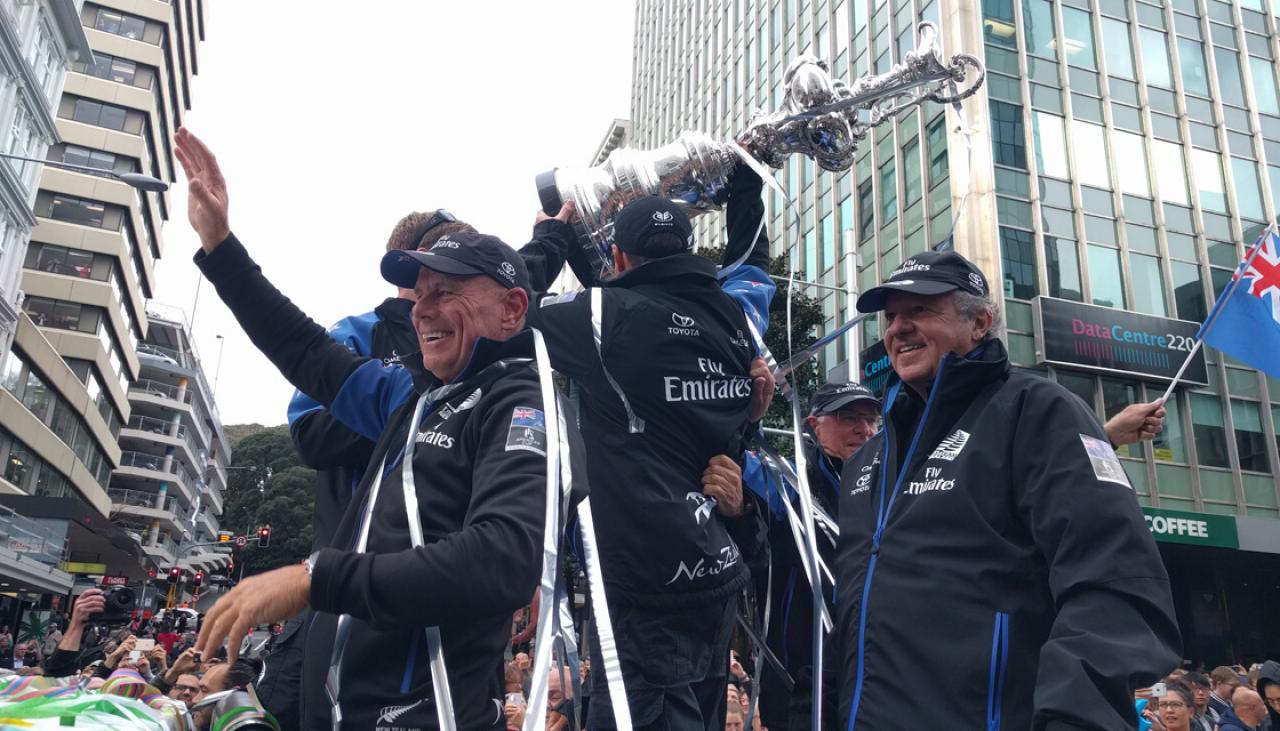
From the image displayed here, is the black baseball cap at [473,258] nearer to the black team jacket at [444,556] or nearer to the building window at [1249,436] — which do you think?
the black team jacket at [444,556]

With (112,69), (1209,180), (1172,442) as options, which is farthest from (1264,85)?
(112,69)

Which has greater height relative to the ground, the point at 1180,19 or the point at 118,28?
the point at 118,28

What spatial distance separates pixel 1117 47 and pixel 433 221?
3018 cm

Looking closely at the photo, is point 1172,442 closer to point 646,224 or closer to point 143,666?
point 143,666

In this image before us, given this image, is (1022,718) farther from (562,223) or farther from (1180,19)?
(1180,19)

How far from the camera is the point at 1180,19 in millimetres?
29266

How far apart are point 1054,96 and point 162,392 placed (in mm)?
69398

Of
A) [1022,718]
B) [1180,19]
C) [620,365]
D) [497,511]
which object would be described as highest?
[1180,19]

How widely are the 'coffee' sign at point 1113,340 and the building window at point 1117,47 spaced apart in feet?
25.5

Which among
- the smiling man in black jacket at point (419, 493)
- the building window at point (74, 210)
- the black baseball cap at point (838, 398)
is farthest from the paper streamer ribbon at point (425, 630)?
the building window at point (74, 210)

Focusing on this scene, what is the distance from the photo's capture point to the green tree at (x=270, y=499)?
73.0 meters

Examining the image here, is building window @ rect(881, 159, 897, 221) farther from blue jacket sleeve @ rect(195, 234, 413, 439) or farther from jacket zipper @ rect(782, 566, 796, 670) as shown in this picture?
blue jacket sleeve @ rect(195, 234, 413, 439)

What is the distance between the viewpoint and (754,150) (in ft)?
14.6

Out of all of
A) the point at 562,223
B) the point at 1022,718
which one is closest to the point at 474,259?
the point at 562,223
